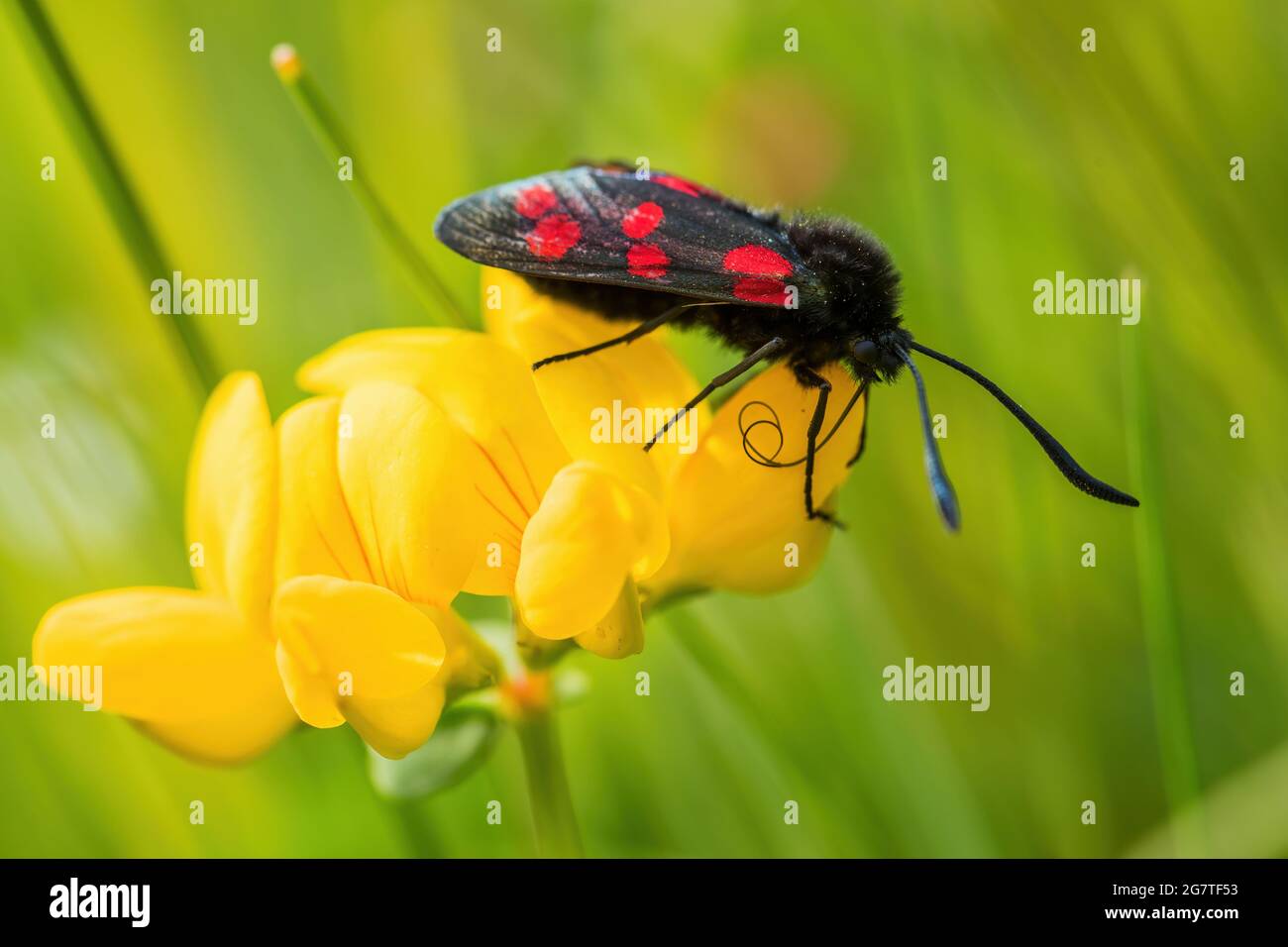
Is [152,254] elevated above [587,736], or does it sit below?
above

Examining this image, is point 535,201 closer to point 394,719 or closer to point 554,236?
point 554,236

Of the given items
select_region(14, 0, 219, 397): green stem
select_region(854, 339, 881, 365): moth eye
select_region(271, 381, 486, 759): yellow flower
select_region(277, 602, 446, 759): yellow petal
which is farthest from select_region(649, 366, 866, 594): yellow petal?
select_region(14, 0, 219, 397): green stem

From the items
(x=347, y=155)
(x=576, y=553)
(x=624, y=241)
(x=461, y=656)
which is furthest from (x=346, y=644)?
(x=347, y=155)

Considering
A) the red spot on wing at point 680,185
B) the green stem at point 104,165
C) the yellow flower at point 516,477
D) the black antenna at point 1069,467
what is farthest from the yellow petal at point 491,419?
the black antenna at point 1069,467

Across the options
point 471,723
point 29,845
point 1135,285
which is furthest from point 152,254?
point 1135,285

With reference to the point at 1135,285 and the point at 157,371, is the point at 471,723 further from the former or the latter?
the point at 157,371

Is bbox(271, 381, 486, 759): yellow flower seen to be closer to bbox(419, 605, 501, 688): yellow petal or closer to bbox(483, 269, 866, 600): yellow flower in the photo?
bbox(419, 605, 501, 688): yellow petal
